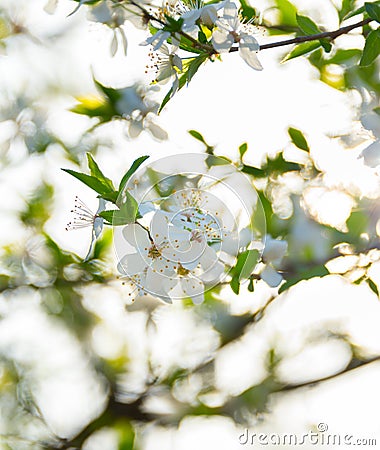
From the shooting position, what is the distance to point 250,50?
683mm

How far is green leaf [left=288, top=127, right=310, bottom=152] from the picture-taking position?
1121 mm

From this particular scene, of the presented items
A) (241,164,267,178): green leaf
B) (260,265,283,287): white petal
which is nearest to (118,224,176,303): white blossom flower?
(260,265,283,287): white petal

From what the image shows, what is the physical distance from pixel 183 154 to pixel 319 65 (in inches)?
10.8

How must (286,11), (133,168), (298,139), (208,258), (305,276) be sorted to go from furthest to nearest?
(298,139) → (286,11) → (305,276) → (208,258) → (133,168)

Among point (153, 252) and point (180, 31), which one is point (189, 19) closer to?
point (180, 31)

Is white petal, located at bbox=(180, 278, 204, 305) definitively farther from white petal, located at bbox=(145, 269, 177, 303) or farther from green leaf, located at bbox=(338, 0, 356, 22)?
green leaf, located at bbox=(338, 0, 356, 22)

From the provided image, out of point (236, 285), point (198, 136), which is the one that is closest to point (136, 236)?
point (236, 285)

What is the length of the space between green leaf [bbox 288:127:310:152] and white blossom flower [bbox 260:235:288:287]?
0.78ft

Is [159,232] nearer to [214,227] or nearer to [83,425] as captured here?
[214,227]

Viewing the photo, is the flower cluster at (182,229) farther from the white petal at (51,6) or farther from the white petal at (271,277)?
the white petal at (51,6)

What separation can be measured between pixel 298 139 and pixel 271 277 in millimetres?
341

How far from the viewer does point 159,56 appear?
73 cm

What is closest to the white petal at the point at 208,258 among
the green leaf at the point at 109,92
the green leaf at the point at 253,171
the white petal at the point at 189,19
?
the white petal at the point at 189,19

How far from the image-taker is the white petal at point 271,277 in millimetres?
842
